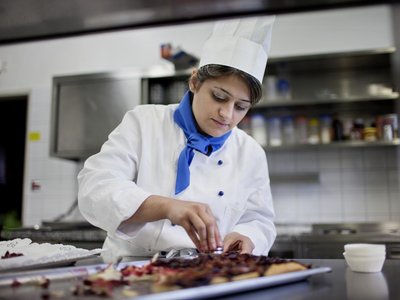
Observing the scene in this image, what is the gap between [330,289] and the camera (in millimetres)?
742

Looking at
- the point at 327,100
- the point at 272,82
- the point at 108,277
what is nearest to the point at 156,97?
the point at 272,82

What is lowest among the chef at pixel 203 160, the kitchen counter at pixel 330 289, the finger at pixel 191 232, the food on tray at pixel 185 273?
the kitchen counter at pixel 330 289

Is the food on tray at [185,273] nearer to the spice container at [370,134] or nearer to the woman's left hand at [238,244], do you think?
the woman's left hand at [238,244]

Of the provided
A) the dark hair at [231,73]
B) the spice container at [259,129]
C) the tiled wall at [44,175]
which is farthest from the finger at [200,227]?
the tiled wall at [44,175]

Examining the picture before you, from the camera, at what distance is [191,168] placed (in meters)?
1.42

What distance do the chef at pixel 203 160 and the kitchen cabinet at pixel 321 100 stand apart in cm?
175

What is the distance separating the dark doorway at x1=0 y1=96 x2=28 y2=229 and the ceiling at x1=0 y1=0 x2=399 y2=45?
12.7 ft

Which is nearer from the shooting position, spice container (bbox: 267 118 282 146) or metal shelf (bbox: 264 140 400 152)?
metal shelf (bbox: 264 140 400 152)

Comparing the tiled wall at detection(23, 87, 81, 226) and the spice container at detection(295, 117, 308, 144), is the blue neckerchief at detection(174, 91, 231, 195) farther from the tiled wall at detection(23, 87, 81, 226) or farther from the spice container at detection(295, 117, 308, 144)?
the tiled wall at detection(23, 87, 81, 226)

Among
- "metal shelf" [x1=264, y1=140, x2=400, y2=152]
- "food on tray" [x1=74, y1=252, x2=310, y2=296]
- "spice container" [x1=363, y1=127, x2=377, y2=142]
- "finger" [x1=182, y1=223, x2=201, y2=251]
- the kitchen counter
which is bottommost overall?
the kitchen counter

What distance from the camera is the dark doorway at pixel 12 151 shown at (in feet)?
13.8

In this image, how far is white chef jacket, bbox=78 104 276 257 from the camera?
1210mm

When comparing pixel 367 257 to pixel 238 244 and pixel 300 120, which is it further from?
pixel 300 120

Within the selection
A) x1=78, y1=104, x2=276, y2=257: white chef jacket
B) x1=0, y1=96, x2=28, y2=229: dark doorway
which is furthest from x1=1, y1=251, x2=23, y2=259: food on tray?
x1=0, y1=96, x2=28, y2=229: dark doorway
